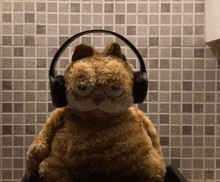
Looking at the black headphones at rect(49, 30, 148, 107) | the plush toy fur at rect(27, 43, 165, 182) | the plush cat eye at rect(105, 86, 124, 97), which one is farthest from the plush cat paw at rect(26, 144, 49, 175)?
the plush cat eye at rect(105, 86, 124, 97)

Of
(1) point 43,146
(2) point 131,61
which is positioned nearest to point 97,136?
(1) point 43,146

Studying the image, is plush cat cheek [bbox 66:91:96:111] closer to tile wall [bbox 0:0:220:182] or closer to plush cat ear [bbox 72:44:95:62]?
plush cat ear [bbox 72:44:95:62]

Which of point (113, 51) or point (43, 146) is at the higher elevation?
point (113, 51)

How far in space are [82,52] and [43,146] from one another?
28 centimetres

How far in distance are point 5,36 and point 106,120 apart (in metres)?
0.55

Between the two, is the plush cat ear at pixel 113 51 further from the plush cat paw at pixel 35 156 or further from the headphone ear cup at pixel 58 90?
the plush cat paw at pixel 35 156

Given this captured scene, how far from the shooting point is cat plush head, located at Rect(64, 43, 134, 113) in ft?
2.30

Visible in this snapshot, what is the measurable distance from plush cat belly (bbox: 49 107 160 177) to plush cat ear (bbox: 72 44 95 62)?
0.19 m

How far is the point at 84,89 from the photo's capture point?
70 centimetres

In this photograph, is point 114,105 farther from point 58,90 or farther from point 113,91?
point 58,90

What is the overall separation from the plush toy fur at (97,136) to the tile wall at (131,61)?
30 cm

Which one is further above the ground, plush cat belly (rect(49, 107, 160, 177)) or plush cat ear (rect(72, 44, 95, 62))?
plush cat ear (rect(72, 44, 95, 62))

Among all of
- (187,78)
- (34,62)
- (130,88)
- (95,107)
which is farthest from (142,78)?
(34,62)

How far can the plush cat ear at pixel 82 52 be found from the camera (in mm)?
763
